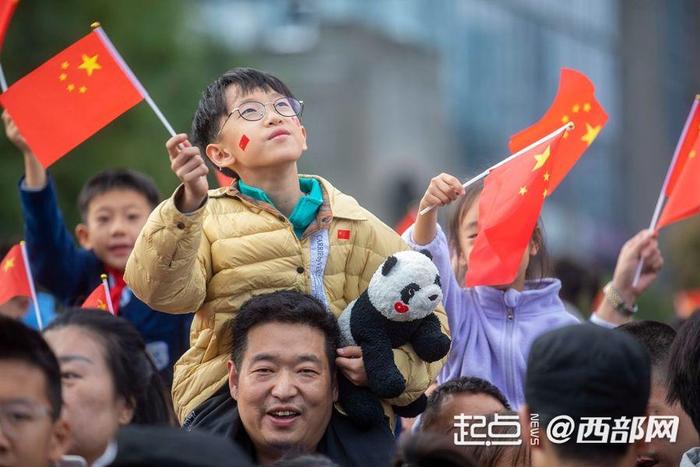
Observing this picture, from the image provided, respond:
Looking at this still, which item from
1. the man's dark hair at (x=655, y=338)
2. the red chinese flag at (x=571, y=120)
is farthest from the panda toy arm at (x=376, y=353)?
the red chinese flag at (x=571, y=120)

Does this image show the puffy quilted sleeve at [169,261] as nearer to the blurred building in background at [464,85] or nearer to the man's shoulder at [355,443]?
the man's shoulder at [355,443]

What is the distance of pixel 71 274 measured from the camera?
281 inches

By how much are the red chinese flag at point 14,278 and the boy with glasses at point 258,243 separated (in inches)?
43.3

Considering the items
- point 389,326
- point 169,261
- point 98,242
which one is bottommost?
point 389,326

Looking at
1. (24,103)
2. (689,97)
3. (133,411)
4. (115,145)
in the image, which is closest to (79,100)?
(24,103)

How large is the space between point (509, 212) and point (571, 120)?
955 millimetres

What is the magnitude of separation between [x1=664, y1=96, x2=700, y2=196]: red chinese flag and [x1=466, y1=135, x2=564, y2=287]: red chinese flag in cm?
97

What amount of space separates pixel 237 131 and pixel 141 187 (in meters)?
Result: 1.87

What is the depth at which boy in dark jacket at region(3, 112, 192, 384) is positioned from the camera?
684 centimetres

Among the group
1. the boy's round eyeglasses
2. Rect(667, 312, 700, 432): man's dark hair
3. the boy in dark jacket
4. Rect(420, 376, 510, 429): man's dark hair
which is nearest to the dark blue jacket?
the boy in dark jacket

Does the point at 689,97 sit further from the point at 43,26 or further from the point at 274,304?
the point at 274,304

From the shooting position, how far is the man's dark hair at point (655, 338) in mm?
5723

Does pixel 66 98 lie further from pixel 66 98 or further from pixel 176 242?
pixel 176 242

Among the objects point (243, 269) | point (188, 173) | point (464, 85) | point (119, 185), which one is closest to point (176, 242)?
point (188, 173)
